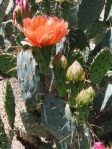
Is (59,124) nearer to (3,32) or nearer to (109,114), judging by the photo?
(109,114)

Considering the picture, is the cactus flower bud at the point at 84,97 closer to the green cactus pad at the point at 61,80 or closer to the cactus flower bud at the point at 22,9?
the green cactus pad at the point at 61,80

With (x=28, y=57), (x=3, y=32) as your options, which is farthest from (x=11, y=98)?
(x=3, y=32)

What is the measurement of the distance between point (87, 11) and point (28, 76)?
856 millimetres

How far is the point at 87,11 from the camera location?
2.64m

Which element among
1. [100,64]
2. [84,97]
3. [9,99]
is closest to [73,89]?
[84,97]

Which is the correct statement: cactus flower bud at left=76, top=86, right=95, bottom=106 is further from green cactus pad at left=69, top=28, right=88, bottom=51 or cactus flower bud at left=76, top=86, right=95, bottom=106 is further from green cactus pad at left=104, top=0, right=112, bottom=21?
green cactus pad at left=104, top=0, right=112, bottom=21

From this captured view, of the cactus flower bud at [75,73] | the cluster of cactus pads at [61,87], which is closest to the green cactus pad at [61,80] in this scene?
the cluster of cactus pads at [61,87]

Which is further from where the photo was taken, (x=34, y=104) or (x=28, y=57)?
(x=34, y=104)

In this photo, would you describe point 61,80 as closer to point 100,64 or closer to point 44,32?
point 44,32

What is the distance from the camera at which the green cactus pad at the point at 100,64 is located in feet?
6.70

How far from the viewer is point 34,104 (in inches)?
81.2

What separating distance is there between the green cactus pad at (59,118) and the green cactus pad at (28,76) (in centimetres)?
8

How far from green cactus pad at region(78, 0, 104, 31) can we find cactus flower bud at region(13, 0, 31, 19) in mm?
757

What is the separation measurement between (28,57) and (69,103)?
271 millimetres
